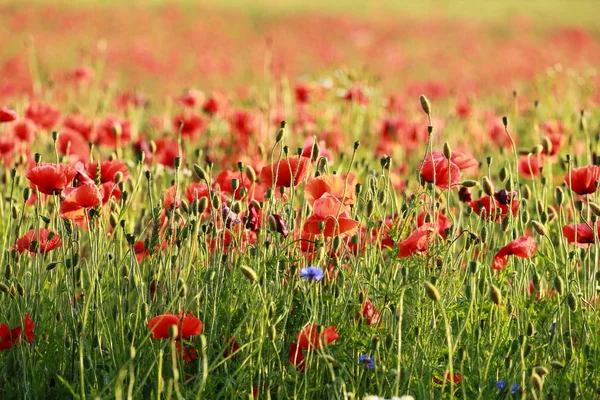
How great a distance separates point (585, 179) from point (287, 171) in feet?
2.39

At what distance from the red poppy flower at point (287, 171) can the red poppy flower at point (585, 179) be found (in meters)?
0.65

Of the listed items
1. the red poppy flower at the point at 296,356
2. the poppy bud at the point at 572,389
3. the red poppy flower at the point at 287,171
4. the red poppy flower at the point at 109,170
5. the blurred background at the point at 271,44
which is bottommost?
the blurred background at the point at 271,44

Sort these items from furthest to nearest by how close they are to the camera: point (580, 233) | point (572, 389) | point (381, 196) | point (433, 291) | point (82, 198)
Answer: point (381, 196)
point (580, 233)
point (82, 198)
point (572, 389)
point (433, 291)

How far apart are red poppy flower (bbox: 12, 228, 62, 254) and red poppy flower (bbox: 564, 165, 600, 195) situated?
1263mm

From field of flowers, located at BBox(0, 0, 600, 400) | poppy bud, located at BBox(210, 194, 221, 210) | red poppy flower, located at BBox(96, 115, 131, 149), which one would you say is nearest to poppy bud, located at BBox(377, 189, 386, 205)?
field of flowers, located at BBox(0, 0, 600, 400)

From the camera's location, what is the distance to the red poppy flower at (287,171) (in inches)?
86.1

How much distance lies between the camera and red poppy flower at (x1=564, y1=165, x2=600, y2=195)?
2.19 meters

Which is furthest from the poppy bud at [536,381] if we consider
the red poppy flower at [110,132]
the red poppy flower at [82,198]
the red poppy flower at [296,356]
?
the red poppy flower at [110,132]

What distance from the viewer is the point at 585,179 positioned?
2203 millimetres

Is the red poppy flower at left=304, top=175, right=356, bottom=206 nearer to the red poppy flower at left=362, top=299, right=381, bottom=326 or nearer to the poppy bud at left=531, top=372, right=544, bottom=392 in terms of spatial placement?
the red poppy flower at left=362, top=299, right=381, bottom=326

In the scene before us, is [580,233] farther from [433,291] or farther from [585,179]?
Answer: [433,291]

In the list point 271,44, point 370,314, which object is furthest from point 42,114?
point 271,44

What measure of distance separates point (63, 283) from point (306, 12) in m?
17.8

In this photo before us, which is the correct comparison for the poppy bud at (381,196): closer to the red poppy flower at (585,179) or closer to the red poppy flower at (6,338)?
the red poppy flower at (585,179)
